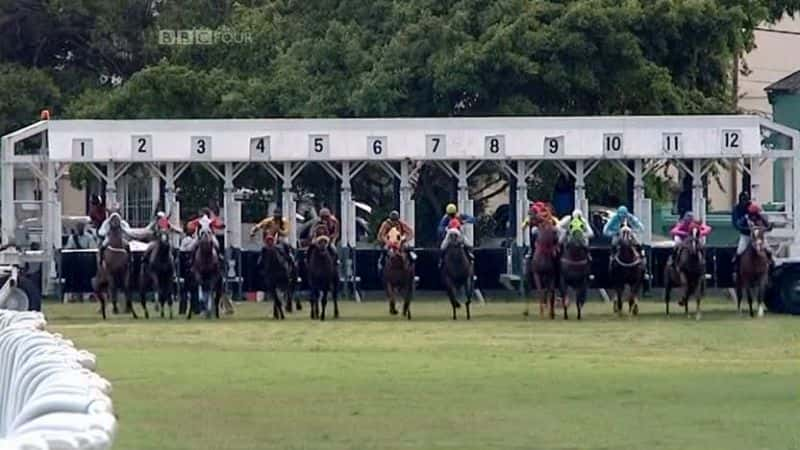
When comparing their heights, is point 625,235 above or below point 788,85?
below

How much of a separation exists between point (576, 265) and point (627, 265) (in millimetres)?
825

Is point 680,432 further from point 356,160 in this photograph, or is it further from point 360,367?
point 356,160

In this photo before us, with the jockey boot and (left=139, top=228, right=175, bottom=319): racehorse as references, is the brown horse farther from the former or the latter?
(left=139, top=228, right=175, bottom=319): racehorse

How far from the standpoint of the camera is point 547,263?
32.9 meters

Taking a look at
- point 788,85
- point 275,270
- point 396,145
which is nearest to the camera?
point 275,270

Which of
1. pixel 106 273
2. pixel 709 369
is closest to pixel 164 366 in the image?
pixel 709 369

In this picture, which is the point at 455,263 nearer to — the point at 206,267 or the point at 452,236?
the point at 452,236

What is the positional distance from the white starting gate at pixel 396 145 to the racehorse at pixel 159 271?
3.40 m

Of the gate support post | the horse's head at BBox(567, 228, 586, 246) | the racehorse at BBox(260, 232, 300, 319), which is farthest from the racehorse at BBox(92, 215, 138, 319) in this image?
the horse's head at BBox(567, 228, 586, 246)

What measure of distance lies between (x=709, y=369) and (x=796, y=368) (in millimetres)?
867

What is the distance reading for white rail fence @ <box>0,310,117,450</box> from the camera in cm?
602

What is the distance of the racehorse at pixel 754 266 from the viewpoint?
3278 centimetres

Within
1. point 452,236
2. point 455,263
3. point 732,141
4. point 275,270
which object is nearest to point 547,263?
point 455,263

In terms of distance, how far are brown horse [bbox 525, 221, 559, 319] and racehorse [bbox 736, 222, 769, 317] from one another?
9.67 feet
